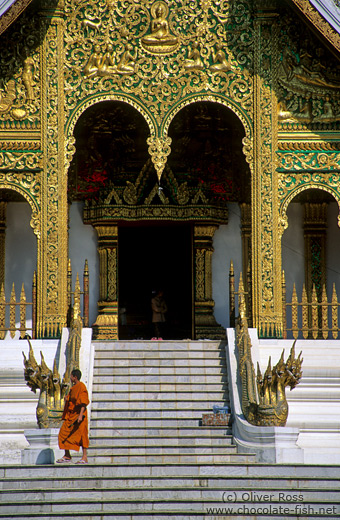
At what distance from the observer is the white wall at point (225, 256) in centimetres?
1495

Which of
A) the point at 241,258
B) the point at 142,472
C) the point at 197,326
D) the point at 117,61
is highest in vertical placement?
the point at 117,61

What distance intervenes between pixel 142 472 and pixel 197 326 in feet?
16.7

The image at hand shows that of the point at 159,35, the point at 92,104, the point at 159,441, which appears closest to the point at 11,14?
the point at 92,104

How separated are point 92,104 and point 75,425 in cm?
475

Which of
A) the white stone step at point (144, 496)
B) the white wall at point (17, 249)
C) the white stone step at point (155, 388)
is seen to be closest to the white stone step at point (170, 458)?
the white stone step at point (144, 496)

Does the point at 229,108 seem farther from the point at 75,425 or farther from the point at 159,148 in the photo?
the point at 75,425

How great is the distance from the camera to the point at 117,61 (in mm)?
12773

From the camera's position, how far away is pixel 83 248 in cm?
1494

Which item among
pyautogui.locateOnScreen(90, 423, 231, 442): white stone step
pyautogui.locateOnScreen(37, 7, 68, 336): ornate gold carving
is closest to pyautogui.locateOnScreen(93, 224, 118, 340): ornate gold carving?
pyautogui.locateOnScreen(37, 7, 68, 336): ornate gold carving

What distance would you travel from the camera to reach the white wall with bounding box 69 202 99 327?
48.9ft

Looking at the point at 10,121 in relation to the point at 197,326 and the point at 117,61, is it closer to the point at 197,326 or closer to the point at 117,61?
the point at 117,61

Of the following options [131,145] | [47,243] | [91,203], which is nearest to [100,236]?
[91,203]

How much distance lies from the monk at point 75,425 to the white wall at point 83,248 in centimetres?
514

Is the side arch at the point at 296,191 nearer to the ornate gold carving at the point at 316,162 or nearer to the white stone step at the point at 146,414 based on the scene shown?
the ornate gold carving at the point at 316,162
